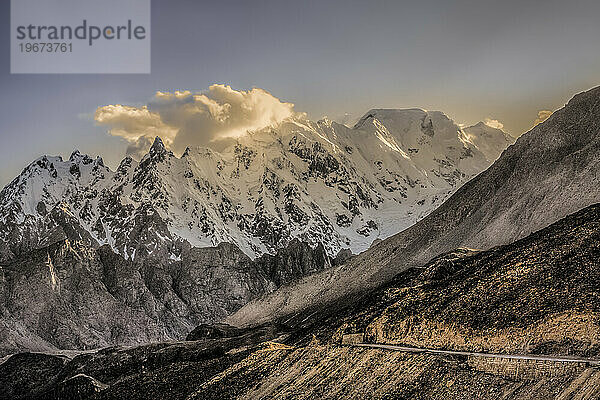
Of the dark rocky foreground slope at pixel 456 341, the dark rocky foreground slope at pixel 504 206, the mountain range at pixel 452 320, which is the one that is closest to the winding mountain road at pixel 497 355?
the mountain range at pixel 452 320

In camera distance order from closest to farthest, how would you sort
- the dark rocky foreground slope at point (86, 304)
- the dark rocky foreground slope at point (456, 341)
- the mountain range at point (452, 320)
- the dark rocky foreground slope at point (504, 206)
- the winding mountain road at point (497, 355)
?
1. the winding mountain road at point (497, 355)
2. the dark rocky foreground slope at point (456, 341)
3. the mountain range at point (452, 320)
4. the dark rocky foreground slope at point (504, 206)
5. the dark rocky foreground slope at point (86, 304)

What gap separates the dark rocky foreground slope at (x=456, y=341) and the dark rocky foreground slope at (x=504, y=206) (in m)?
25.2

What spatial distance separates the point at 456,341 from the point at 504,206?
168 ft

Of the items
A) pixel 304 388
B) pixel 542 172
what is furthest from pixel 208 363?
pixel 542 172

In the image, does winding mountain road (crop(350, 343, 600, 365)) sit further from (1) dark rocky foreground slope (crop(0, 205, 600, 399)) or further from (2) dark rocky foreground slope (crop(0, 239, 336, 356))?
(2) dark rocky foreground slope (crop(0, 239, 336, 356))

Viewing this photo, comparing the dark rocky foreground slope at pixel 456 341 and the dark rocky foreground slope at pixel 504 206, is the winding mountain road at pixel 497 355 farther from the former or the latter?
the dark rocky foreground slope at pixel 504 206

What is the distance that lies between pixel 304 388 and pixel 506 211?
165 ft

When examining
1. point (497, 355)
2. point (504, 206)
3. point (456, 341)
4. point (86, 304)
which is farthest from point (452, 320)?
point (86, 304)

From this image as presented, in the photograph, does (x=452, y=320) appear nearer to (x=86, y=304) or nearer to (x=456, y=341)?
(x=456, y=341)

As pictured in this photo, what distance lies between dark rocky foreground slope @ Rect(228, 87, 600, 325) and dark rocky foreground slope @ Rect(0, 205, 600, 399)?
25189 mm

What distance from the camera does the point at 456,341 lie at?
33.5 meters

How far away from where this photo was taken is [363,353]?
3653 centimetres

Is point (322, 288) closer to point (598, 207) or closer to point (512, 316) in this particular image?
point (598, 207)

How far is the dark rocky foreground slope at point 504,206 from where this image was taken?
2744 inches
